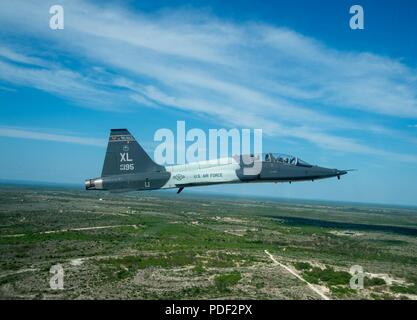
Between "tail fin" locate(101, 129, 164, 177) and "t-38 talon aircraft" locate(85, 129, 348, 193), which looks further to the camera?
"tail fin" locate(101, 129, 164, 177)

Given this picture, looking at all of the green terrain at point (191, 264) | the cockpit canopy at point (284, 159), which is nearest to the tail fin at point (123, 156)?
the green terrain at point (191, 264)

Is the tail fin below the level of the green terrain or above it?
above

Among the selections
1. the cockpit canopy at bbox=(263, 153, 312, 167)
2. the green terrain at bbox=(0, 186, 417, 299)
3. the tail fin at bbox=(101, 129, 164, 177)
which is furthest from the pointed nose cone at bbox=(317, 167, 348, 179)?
the tail fin at bbox=(101, 129, 164, 177)

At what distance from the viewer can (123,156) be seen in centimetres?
1595

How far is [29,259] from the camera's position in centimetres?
4116

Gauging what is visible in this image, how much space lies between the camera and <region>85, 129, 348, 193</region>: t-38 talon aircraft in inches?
609

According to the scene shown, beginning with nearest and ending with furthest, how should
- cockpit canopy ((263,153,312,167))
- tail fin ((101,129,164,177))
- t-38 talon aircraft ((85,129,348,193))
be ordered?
1. t-38 talon aircraft ((85,129,348,193))
2. tail fin ((101,129,164,177))
3. cockpit canopy ((263,153,312,167))

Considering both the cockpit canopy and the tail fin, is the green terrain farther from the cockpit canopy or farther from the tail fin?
the cockpit canopy

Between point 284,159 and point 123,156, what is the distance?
10851 millimetres

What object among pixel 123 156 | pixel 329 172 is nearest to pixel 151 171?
pixel 123 156

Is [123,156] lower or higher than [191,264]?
higher

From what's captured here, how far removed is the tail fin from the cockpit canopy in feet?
26.5

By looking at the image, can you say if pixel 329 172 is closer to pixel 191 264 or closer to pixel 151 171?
pixel 151 171
